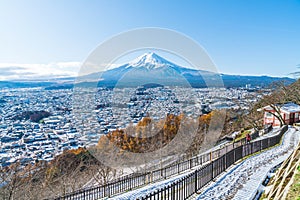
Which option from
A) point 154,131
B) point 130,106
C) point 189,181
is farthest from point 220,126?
point 189,181

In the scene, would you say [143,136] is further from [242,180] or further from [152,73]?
[242,180]

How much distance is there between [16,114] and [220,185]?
2966cm

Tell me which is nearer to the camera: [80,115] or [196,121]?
[80,115]

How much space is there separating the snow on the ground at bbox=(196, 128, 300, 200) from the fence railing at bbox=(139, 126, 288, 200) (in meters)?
0.19

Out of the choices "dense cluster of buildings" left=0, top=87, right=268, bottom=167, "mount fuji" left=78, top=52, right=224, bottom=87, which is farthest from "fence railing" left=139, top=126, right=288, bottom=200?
"mount fuji" left=78, top=52, right=224, bottom=87

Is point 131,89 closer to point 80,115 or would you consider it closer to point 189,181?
point 80,115

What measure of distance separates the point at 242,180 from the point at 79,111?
1555 cm

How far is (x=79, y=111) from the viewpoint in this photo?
63.1ft

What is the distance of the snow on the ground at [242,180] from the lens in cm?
531

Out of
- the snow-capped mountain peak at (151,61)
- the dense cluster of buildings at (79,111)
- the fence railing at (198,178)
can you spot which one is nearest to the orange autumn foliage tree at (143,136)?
the dense cluster of buildings at (79,111)

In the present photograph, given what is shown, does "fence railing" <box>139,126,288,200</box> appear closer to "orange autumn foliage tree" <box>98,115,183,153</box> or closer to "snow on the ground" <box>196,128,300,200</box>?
"snow on the ground" <box>196,128,300,200</box>

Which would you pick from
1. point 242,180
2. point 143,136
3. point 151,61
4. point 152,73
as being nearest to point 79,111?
point 143,136

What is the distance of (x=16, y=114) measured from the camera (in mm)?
28984

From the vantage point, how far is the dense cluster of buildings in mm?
19734
